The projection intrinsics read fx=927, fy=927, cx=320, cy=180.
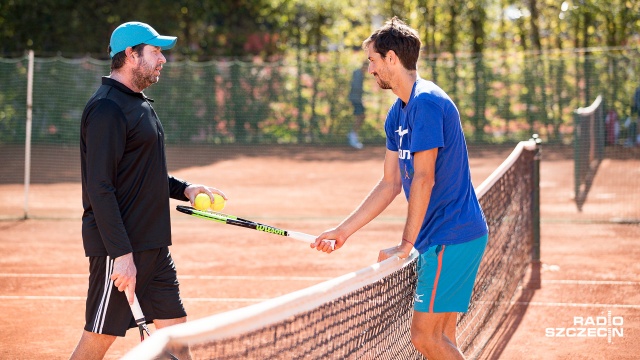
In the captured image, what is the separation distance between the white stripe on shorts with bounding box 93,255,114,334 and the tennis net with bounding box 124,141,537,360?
0.54 m

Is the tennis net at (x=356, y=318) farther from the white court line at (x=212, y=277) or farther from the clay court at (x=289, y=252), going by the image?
the white court line at (x=212, y=277)

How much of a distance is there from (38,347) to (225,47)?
19.4 metres

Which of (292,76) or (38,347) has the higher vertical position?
(292,76)

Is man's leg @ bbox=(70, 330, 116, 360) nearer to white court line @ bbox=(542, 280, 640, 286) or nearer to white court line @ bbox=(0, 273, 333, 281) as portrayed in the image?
white court line @ bbox=(0, 273, 333, 281)

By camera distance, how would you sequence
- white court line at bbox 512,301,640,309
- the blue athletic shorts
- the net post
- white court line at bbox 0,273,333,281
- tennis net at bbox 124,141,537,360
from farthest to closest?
white court line at bbox 0,273,333,281
the net post
white court line at bbox 512,301,640,309
the blue athletic shorts
tennis net at bbox 124,141,537,360

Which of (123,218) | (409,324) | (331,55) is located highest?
(331,55)

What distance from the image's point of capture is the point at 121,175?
15.2 ft

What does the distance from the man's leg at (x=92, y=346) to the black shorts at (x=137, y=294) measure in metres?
0.04

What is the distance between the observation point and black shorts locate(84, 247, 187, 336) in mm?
4621

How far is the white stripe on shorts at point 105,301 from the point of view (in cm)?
460

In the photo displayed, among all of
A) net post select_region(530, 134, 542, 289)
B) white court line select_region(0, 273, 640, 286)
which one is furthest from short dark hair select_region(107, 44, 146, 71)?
net post select_region(530, 134, 542, 289)

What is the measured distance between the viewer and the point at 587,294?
852 cm

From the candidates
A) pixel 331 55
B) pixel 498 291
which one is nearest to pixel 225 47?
pixel 331 55

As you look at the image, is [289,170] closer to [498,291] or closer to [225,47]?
[225,47]
